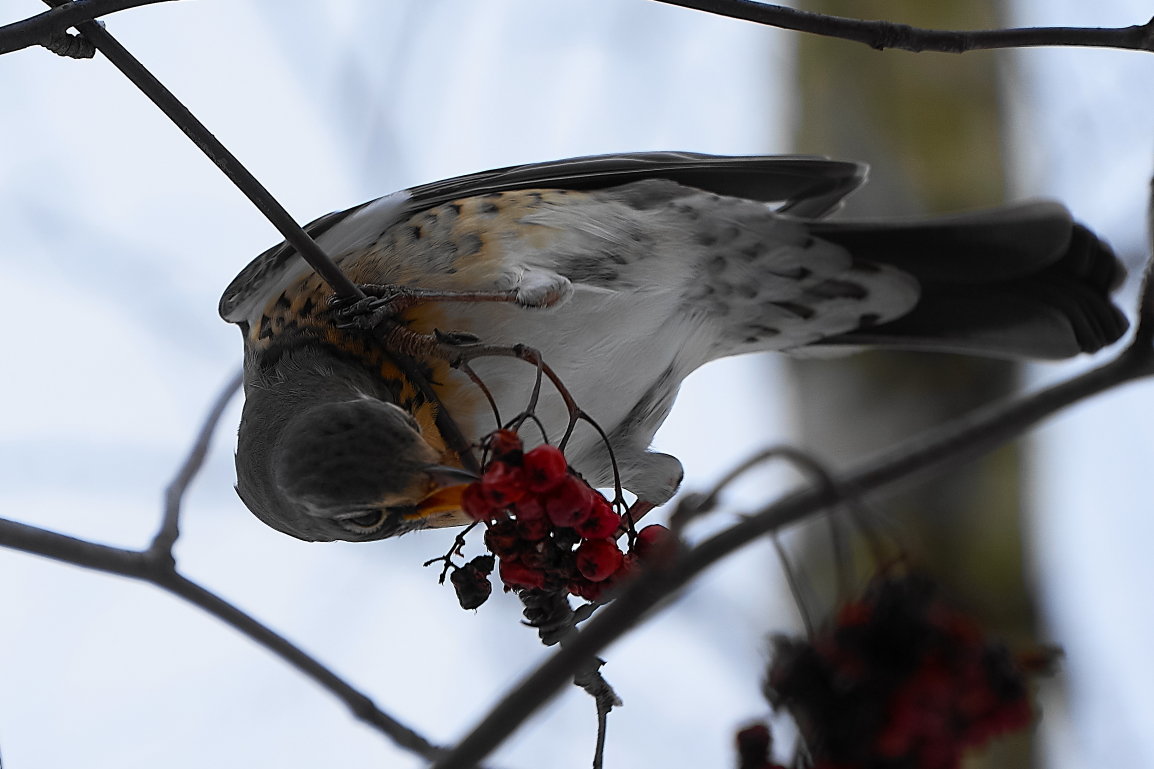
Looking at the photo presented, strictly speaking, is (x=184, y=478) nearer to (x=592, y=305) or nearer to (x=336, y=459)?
(x=336, y=459)

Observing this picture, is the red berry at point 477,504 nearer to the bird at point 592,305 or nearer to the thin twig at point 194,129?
the bird at point 592,305

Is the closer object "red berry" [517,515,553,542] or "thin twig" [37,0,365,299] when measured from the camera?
"thin twig" [37,0,365,299]

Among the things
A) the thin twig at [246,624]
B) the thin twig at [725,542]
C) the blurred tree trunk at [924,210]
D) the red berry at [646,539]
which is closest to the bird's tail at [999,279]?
the blurred tree trunk at [924,210]

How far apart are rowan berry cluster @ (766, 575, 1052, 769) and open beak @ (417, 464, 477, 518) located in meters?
0.76

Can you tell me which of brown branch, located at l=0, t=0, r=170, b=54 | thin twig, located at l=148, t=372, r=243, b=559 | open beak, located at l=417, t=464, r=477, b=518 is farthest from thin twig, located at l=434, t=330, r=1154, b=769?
thin twig, located at l=148, t=372, r=243, b=559

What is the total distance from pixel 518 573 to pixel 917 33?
1.02 meters

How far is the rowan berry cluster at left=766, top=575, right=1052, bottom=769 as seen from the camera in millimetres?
1018

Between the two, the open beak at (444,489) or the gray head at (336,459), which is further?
the gray head at (336,459)

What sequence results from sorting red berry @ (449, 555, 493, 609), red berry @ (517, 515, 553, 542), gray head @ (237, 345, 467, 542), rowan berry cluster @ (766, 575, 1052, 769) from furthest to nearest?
gray head @ (237, 345, 467, 542)
red berry @ (449, 555, 493, 609)
red berry @ (517, 515, 553, 542)
rowan berry cluster @ (766, 575, 1052, 769)

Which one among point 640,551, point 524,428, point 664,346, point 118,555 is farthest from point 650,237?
point 118,555

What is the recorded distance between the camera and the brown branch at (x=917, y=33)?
1.50 meters

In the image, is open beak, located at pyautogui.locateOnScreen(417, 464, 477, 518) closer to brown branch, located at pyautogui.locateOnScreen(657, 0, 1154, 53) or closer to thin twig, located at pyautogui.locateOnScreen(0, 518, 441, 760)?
thin twig, located at pyautogui.locateOnScreen(0, 518, 441, 760)

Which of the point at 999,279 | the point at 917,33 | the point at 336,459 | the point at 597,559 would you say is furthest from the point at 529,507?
the point at 999,279

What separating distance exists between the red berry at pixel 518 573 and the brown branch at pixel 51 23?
986mm
